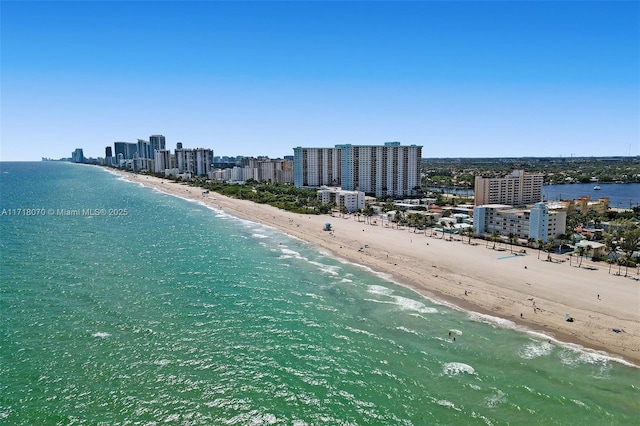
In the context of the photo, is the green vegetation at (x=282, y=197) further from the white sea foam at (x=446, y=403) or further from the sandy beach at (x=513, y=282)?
the white sea foam at (x=446, y=403)

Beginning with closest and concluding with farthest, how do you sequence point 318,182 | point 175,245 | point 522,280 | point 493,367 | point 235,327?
point 493,367
point 235,327
point 522,280
point 175,245
point 318,182

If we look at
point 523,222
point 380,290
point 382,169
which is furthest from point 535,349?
point 382,169

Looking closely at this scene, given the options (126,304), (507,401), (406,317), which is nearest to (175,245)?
(126,304)

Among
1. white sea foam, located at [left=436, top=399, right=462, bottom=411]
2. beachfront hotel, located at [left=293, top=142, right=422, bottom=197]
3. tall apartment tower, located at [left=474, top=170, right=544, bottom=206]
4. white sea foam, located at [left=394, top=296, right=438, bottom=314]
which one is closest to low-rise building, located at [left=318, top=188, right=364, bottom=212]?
beachfront hotel, located at [left=293, top=142, right=422, bottom=197]

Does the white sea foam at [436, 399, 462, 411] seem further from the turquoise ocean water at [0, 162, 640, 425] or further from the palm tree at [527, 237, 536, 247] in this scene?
the palm tree at [527, 237, 536, 247]

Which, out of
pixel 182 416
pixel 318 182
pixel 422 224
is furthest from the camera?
pixel 318 182

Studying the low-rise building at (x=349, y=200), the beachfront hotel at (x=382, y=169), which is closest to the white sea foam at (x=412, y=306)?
the low-rise building at (x=349, y=200)

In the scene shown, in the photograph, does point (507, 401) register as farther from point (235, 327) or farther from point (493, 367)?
point (235, 327)
